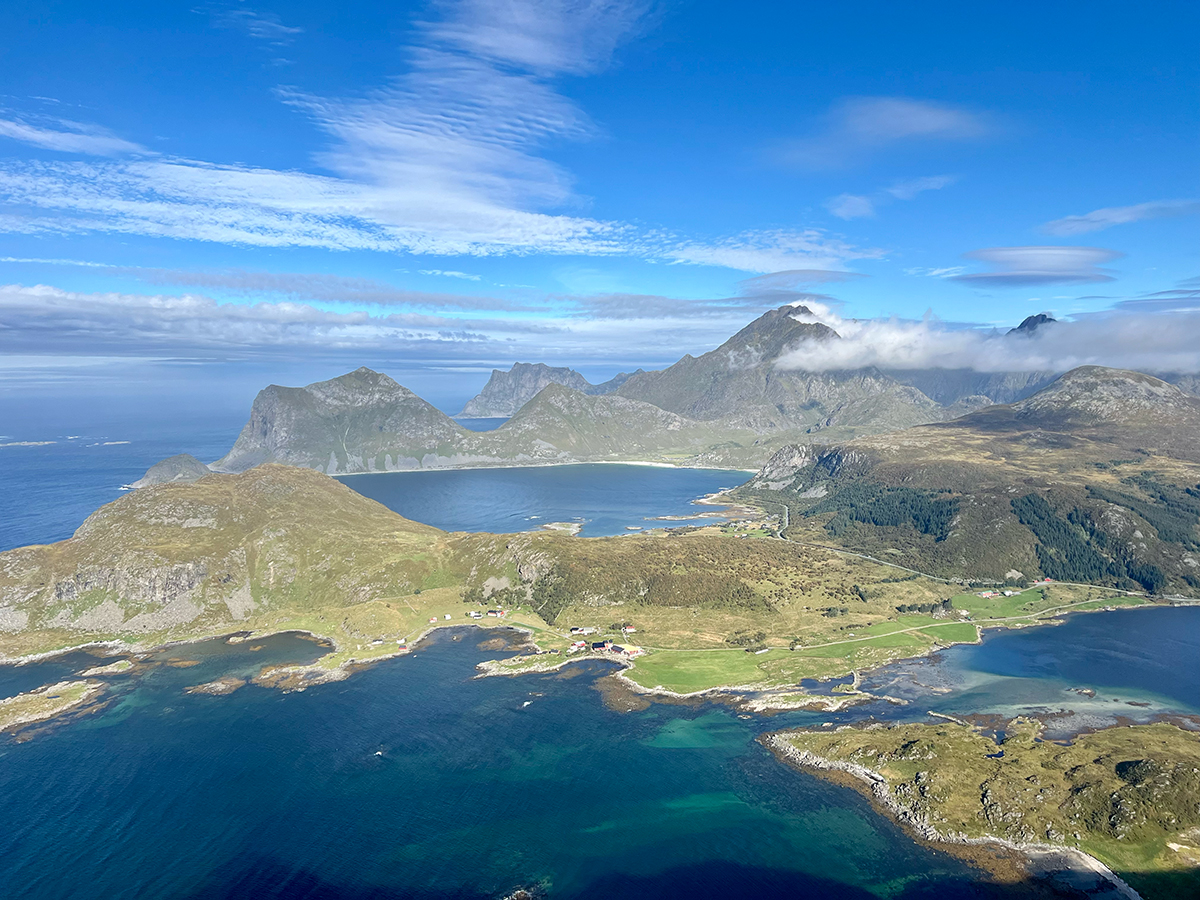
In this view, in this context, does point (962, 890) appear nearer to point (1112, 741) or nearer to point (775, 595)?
point (1112, 741)

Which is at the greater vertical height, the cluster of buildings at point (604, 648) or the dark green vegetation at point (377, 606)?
the dark green vegetation at point (377, 606)

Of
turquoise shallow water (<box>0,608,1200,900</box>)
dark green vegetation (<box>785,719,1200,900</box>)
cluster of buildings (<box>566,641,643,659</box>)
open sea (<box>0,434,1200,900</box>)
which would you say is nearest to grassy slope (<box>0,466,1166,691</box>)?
cluster of buildings (<box>566,641,643,659</box>)

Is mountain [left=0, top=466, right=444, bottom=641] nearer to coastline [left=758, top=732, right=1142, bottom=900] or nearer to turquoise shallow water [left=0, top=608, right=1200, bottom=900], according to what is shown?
turquoise shallow water [left=0, top=608, right=1200, bottom=900]

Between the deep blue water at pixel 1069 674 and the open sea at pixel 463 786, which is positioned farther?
the deep blue water at pixel 1069 674

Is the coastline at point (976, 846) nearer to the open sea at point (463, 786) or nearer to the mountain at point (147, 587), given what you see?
the open sea at point (463, 786)

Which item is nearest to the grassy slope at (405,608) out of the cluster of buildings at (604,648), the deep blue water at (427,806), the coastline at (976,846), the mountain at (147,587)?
the mountain at (147,587)

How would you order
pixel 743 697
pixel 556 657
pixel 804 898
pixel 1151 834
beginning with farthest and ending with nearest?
pixel 556 657 → pixel 743 697 → pixel 1151 834 → pixel 804 898

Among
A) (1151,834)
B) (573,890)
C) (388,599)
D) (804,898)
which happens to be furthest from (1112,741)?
(388,599)
